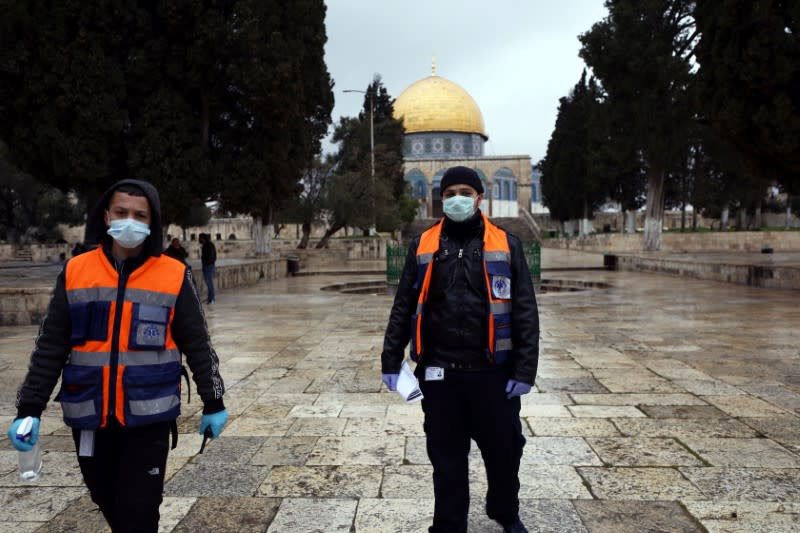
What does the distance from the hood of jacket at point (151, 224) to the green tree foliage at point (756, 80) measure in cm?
1367

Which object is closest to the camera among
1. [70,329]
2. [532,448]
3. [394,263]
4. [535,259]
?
[70,329]

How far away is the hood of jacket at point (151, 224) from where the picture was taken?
2254 millimetres

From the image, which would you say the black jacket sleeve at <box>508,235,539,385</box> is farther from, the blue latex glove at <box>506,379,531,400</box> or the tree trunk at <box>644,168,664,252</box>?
the tree trunk at <box>644,168,664,252</box>

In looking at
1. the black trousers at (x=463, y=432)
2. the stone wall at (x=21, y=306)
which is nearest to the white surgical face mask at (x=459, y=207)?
the black trousers at (x=463, y=432)

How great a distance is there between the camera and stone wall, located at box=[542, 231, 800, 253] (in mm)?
30688

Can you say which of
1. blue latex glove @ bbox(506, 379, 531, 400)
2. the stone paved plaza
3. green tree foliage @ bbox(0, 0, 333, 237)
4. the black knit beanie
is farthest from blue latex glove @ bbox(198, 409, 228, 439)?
green tree foliage @ bbox(0, 0, 333, 237)

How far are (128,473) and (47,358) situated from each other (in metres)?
0.46

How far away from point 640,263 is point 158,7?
1510cm

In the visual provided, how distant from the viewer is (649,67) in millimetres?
21656

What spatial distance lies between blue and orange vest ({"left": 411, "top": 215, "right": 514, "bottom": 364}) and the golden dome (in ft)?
185

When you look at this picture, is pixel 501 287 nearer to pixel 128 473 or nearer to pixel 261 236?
pixel 128 473

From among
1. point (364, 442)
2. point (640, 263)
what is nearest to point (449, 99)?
point (640, 263)

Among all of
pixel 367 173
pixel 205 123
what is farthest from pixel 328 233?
pixel 205 123

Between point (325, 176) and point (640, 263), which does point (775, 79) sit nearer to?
point (640, 263)
